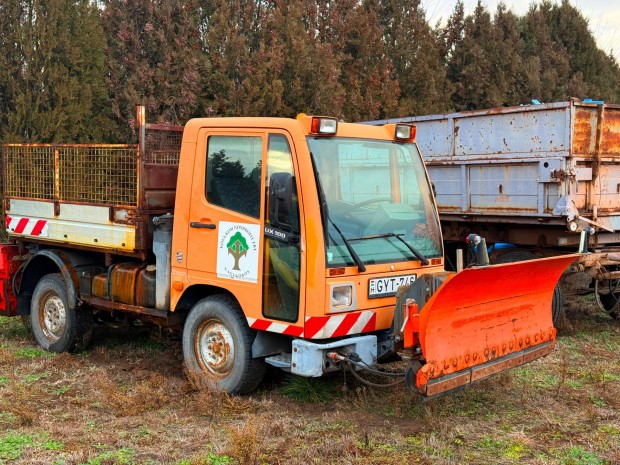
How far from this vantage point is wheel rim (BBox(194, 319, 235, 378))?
5.97 metres

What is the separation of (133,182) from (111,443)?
2493 millimetres

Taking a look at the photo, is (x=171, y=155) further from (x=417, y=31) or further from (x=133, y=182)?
(x=417, y=31)

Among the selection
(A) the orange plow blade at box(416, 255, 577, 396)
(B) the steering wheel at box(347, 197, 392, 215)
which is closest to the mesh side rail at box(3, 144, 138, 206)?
(B) the steering wheel at box(347, 197, 392, 215)

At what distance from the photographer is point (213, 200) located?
6.00m

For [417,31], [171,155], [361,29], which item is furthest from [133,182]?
[417,31]

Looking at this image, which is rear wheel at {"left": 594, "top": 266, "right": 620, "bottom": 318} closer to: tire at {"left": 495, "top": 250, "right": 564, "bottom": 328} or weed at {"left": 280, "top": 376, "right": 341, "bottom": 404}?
tire at {"left": 495, "top": 250, "right": 564, "bottom": 328}

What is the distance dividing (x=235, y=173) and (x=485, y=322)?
2185 mm

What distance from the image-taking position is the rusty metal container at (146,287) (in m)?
6.61

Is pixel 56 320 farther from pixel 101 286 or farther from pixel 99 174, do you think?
pixel 99 174

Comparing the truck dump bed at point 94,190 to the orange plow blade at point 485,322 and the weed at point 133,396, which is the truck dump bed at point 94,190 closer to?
the weed at point 133,396

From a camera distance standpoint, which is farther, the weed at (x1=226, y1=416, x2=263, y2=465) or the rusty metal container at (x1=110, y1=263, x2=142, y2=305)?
the rusty metal container at (x1=110, y1=263, x2=142, y2=305)

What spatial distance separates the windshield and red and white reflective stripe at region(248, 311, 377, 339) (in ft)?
1.28

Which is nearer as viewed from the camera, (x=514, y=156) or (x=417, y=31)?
(x=514, y=156)

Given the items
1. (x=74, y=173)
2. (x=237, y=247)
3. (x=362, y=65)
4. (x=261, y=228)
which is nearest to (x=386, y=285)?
(x=261, y=228)
